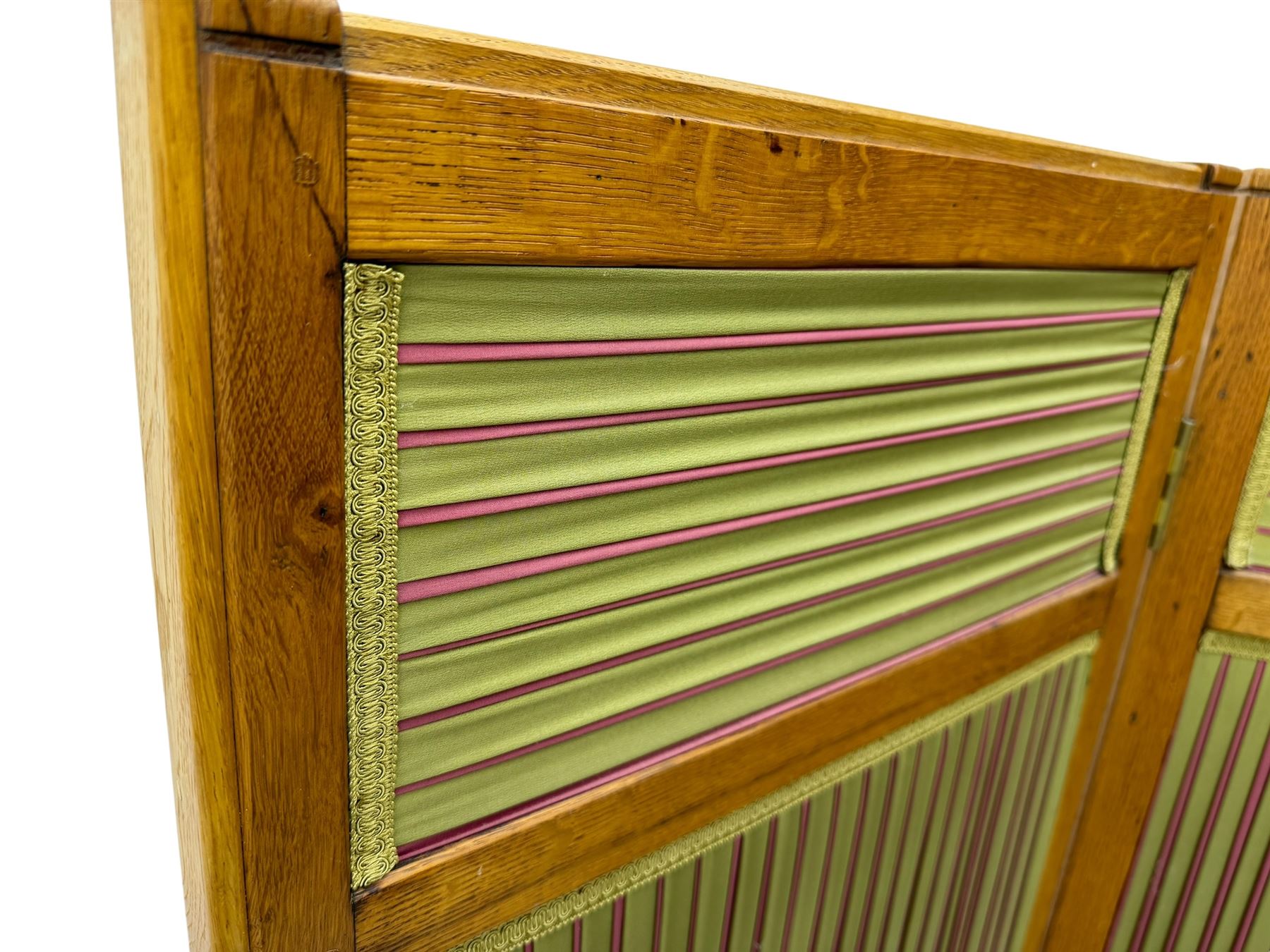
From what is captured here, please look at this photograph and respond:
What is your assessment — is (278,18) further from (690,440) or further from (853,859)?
(853,859)

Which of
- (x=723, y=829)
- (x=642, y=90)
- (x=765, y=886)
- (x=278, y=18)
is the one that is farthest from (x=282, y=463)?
(x=765, y=886)

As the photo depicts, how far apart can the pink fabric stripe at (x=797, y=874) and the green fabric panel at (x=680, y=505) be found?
0.37 m

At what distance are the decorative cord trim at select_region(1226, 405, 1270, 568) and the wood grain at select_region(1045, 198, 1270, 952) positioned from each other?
12 millimetres

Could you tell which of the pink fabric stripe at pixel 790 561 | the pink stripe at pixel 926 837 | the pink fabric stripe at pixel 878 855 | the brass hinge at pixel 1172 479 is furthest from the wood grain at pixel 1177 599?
the pink fabric stripe at pixel 878 855

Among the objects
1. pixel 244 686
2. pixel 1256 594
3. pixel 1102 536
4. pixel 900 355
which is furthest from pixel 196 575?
pixel 1256 594

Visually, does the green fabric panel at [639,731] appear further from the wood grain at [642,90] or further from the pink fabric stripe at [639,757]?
the wood grain at [642,90]

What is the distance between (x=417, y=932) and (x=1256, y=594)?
120 cm

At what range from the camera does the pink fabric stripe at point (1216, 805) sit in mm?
1243

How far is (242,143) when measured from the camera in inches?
17.2

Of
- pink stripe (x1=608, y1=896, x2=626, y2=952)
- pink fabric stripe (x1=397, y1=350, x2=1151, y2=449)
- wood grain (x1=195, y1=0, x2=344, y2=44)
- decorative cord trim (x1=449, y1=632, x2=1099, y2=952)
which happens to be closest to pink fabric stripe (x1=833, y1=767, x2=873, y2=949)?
decorative cord trim (x1=449, y1=632, x2=1099, y2=952)

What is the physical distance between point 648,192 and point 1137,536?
1.00m

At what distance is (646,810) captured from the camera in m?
0.75

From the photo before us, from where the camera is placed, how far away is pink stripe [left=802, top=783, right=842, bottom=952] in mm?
958

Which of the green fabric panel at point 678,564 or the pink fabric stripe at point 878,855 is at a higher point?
the green fabric panel at point 678,564
